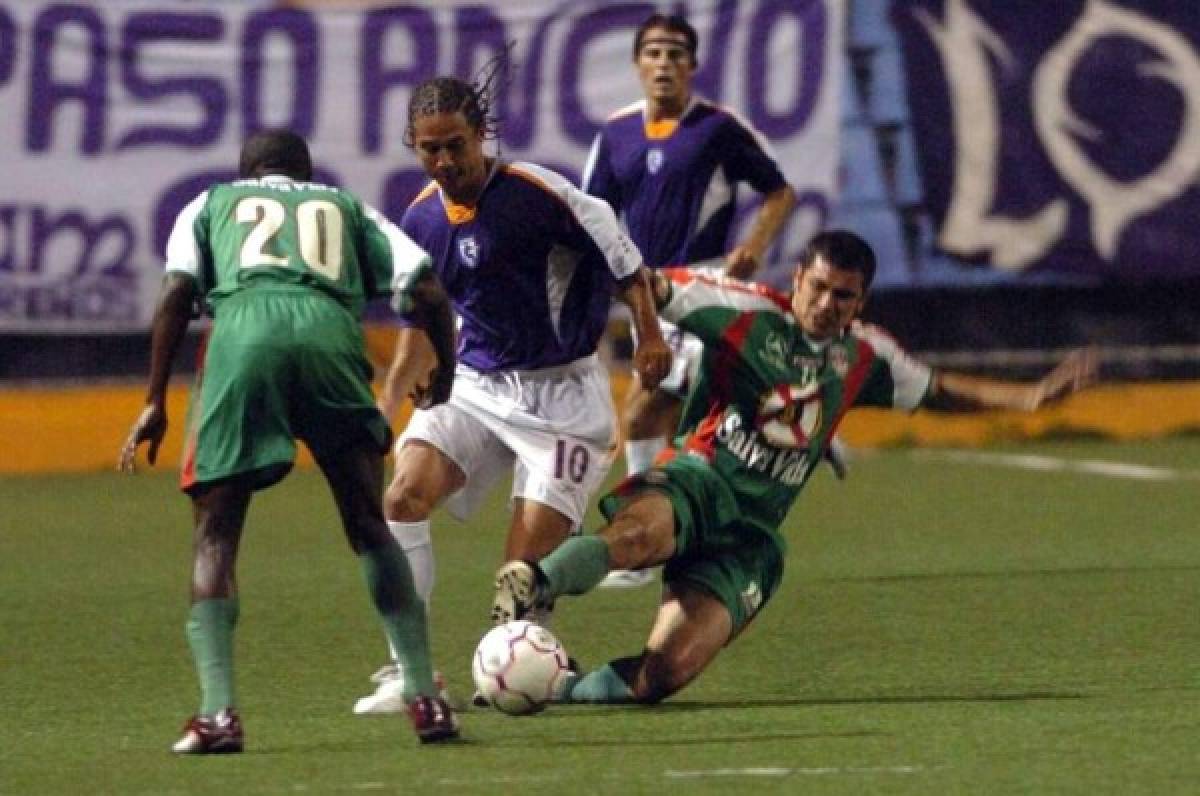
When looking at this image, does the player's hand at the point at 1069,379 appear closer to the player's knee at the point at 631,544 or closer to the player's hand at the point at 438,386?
the player's knee at the point at 631,544

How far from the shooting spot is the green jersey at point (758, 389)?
8.51 meters

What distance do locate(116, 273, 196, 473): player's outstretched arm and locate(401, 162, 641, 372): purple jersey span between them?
142cm

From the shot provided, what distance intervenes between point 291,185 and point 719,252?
476 cm

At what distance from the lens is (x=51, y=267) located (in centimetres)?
1745

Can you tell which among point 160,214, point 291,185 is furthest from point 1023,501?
point 291,185

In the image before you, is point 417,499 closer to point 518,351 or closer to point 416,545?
point 416,545

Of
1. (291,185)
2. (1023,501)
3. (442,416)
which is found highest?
(291,185)

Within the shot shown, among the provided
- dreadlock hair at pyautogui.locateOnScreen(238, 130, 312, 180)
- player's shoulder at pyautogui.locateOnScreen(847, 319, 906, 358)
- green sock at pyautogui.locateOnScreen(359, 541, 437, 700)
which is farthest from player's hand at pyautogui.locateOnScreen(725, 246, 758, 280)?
green sock at pyautogui.locateOnScreen(359, 541, 437, 700)

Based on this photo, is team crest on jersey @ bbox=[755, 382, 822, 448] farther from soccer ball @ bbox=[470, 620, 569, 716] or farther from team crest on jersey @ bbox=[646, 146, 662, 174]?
team crest on jersey @ bbox=[646, 146, 662, 174]

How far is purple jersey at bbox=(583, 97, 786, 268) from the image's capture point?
11.9 meters

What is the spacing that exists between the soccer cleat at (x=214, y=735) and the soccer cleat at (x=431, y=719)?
17.8 inches

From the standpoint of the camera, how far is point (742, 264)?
11.2 metres

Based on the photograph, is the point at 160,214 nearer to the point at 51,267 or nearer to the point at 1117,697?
the point at 51,267

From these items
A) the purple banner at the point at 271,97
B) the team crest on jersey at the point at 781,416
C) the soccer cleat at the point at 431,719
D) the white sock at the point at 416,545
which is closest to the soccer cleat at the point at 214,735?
the soccer cleat at the point at 431,719
